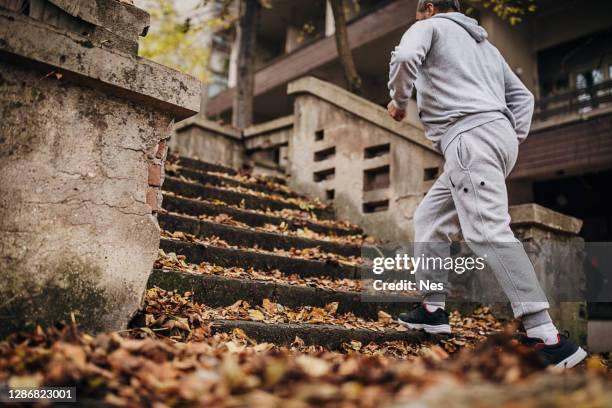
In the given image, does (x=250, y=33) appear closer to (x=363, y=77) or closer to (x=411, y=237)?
(x=363, y=77)

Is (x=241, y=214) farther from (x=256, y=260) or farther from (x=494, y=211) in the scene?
(x=494, y=211)

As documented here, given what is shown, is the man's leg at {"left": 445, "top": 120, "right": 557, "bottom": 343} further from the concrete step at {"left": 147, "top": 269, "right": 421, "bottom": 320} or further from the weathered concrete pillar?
the weathered concrete pillar

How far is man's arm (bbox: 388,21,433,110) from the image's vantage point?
9.95 feet

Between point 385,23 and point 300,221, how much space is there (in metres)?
8.49

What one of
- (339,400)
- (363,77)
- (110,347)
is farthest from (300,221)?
(363,77)

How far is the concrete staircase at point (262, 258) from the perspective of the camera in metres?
3.11

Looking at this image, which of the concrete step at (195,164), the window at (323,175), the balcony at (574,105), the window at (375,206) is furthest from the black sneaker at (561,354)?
the balcony at (574,105)

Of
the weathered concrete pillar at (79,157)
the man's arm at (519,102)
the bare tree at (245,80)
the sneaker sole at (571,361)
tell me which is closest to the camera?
the weathered concrete pillar at (79,157)

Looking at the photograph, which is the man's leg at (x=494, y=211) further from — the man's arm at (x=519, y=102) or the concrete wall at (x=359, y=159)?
the concrete wall at (x=359, y=159)

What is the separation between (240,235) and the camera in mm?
4371

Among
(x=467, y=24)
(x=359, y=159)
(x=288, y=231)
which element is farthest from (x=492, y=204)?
(x=359, y=159)

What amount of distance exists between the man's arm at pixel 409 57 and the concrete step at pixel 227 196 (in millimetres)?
2572

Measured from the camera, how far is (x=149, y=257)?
103 inches

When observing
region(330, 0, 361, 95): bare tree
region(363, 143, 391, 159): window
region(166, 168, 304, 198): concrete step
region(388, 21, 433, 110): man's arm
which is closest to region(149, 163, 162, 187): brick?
region(388, 21, 433, 110): man's arm
